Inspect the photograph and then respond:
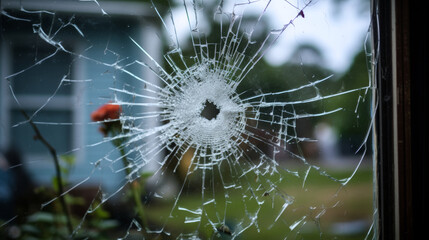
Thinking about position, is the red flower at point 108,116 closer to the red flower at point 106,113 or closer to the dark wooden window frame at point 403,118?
the red flower at point 106,113

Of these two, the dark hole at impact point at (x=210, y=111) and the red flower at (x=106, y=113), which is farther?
the dark hole at impact point at (x=210, y=111)

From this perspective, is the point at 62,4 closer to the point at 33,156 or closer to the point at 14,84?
the point at 14,84

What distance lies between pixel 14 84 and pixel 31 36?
126 mm

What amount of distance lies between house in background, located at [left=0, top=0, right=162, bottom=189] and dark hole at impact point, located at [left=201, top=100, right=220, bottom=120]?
240 mm

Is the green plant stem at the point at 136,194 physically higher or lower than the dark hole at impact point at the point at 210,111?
lower

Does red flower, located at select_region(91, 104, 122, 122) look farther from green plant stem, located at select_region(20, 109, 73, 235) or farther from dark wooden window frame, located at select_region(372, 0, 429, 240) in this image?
dark wooden window frame, located at select_region(372, 0, 429, 240)

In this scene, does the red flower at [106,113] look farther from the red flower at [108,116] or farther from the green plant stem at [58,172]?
the green plant stem at [58,172]

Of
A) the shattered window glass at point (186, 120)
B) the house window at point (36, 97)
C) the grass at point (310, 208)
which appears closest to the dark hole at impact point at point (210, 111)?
the shattered window glass at point (186, 120)

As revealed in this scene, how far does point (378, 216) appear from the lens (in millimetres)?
1002

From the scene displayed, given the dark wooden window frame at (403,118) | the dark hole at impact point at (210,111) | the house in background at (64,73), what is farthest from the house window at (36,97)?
the dark wooden window frame at (403,118)

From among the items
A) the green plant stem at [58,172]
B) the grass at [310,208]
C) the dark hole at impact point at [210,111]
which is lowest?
the grass at [310,208]

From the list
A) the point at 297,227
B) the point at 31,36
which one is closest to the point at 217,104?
the point at 297,227

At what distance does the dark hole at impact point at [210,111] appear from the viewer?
3.64 feet

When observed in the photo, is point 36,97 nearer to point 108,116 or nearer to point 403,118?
point 108,116
